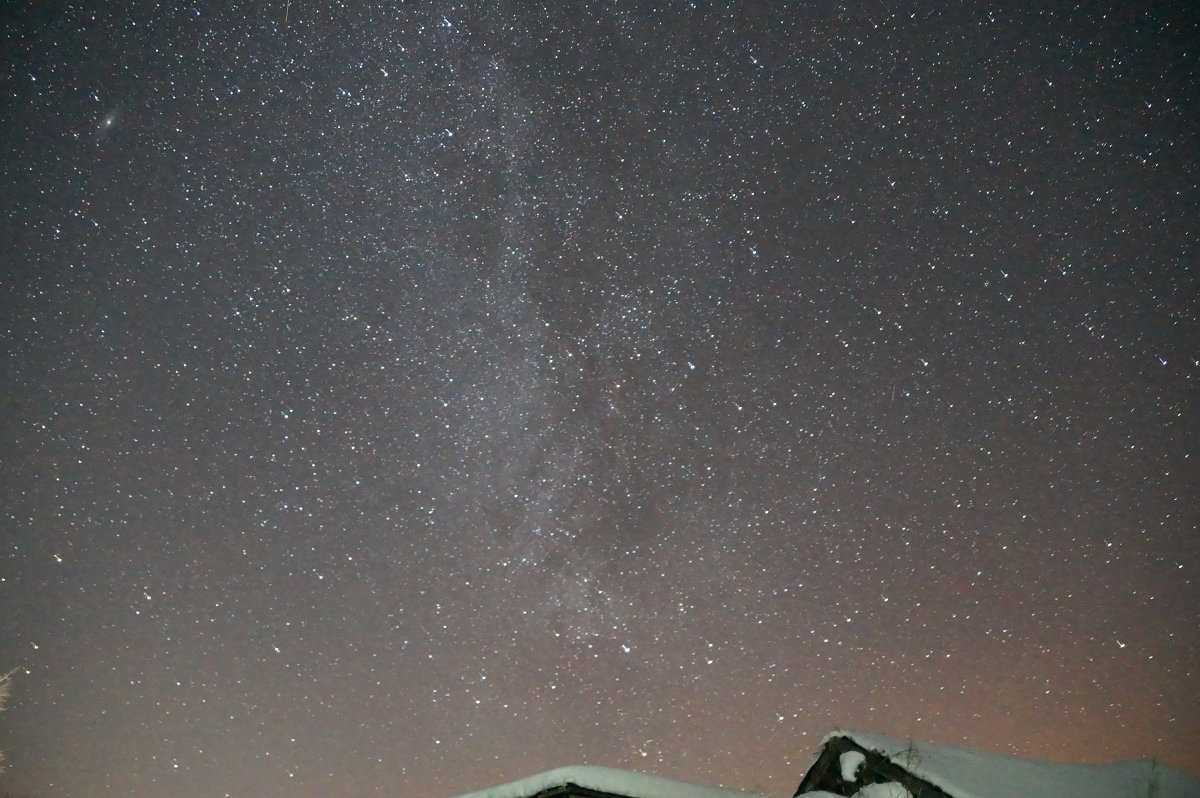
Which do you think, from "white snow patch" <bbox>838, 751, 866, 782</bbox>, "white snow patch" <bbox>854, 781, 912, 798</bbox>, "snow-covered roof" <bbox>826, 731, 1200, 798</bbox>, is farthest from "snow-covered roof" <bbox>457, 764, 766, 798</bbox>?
"snow-covered roof" <bbox>826, 731, 1200, 798</bbox>

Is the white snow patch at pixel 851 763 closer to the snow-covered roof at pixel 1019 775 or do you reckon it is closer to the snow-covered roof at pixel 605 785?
the snow-covered roof at pixel 1019 775

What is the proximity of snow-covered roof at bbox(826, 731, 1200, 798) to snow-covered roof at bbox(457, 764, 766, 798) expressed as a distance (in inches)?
68.8

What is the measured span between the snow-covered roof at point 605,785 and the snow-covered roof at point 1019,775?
5.73ft

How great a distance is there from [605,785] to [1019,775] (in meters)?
4.41

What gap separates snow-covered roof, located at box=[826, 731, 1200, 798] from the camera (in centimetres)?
671

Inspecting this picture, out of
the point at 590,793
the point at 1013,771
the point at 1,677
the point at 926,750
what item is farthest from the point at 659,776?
the point at 1,677

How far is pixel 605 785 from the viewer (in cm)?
715

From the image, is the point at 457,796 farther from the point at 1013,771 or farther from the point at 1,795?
the point at 1,795

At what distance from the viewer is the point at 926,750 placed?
23.6 feet

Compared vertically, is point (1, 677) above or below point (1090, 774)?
above

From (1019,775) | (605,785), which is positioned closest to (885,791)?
(1019,775)

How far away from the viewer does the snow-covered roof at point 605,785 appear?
6.93 meters

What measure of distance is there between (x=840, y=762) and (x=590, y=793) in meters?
3.09

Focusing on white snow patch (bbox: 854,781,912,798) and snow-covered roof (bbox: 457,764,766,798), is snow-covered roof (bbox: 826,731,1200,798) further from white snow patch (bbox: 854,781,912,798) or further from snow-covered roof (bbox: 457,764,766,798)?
snow-covered roof (bbox: 457,764,766,798)
